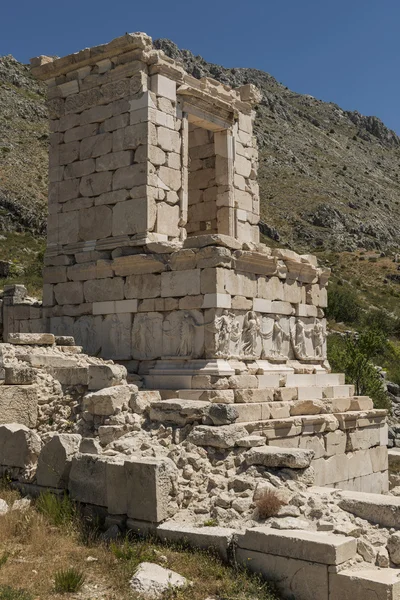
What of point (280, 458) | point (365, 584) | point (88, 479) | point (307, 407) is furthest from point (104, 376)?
point (365, 584)

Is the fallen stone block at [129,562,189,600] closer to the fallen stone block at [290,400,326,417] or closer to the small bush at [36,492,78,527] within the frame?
the small bush at [36,492,78,527]

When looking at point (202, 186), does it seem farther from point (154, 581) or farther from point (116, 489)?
point (154, 581)

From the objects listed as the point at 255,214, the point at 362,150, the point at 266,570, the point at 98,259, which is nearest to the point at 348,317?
the point at 255,214

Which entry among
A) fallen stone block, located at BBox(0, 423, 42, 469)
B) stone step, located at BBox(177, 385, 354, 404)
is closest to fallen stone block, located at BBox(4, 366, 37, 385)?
fallen stone block, located at BBox(0, 423, 42, 469)

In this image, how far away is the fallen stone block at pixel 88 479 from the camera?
777cm

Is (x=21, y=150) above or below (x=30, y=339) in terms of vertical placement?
above

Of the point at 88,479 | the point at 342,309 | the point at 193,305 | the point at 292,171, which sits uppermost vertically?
the point at 292,171

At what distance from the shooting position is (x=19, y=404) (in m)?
9.53

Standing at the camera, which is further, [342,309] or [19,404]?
[342,309]

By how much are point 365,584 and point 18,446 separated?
4.84 m

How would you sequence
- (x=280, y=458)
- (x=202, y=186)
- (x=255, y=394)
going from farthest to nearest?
(x=202, y=186) < (x=255, y=394) < (x=280, y=458)

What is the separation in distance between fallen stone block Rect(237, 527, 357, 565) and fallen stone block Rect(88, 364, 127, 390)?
150 inches

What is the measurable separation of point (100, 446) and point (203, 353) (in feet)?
8.47

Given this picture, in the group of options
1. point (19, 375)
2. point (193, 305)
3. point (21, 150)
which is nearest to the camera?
point (19, 375)
